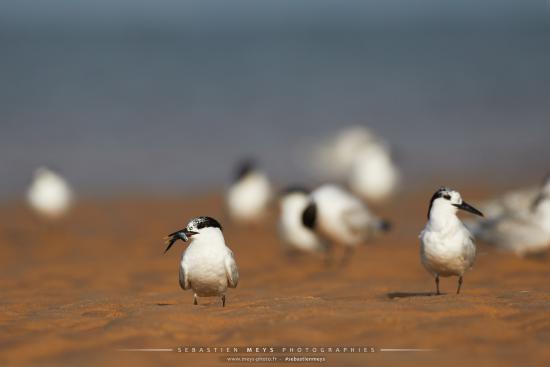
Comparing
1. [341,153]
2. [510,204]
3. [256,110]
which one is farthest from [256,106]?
[510,204]

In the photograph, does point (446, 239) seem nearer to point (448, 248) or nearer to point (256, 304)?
point (448, 248)

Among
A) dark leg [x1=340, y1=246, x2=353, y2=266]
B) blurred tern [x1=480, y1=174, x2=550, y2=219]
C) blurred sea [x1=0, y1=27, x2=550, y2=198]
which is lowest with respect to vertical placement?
dark leg [x1=340, y1=246, x2=353, y2=266]

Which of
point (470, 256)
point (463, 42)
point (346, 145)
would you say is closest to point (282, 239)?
point (470, 256)

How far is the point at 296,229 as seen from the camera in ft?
35.4

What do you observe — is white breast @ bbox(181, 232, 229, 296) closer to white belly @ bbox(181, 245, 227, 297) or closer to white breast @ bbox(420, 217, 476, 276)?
white belly @ bbox(181, 245, 227, 297)

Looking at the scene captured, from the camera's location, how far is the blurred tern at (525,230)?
997cm

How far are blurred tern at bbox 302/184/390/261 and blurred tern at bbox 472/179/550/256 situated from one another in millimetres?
1500

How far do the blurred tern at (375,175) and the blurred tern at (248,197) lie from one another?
2.31 meters

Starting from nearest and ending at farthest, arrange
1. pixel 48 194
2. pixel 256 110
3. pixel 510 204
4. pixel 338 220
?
pixel 338 220
pixel 510 204
pixel 48 194
pixel 256 110

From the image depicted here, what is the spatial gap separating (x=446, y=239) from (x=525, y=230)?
364cm

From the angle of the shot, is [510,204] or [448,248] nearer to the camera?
Result: [448,248]

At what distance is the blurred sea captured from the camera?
18.7 meters

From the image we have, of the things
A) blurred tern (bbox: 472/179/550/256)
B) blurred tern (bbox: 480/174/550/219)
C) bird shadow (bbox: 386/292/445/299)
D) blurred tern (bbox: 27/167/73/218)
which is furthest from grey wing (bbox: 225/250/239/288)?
blurred tern (bbox: 27/167/73/218)

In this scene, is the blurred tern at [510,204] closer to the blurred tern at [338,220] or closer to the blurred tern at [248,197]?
the blurred tern at [338,220]
